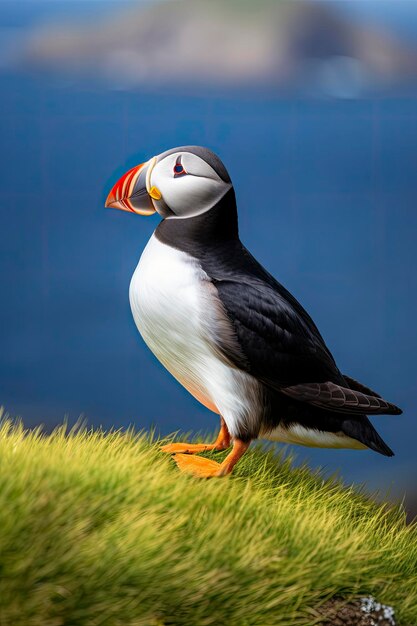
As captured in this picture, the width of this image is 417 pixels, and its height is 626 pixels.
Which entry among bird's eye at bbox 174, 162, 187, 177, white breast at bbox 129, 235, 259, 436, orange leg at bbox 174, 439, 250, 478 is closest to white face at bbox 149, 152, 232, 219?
bird's eye at bbox 174, 162, 187, 177

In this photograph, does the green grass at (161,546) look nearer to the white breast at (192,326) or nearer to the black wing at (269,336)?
the white breast at (192,326)

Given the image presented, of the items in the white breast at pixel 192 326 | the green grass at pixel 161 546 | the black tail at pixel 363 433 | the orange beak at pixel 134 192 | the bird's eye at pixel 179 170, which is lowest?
the green grass at pixel 161 546

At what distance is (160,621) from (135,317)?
0.94 m

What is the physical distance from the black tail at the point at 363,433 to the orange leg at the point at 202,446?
403mm

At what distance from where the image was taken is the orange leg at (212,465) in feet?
8.54

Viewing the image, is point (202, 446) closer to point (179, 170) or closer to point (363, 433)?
point (363, 433)

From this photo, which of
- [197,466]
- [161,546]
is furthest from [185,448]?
[161,546]

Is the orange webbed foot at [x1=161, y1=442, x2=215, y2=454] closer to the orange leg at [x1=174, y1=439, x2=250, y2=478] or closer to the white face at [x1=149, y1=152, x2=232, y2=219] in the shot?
the orange leg at [x1=174, y1=439, x2=250, y2=478]

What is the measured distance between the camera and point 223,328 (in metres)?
2.53

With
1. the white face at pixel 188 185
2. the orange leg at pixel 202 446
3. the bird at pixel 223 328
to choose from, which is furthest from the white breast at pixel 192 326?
the orange leg at pixel 202 446

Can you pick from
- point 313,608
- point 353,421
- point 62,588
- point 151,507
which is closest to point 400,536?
point 353,421

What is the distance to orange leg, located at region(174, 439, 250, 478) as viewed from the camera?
260cm

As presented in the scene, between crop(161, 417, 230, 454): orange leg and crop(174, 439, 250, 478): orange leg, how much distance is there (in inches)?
5.7

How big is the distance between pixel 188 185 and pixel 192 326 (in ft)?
1.30
